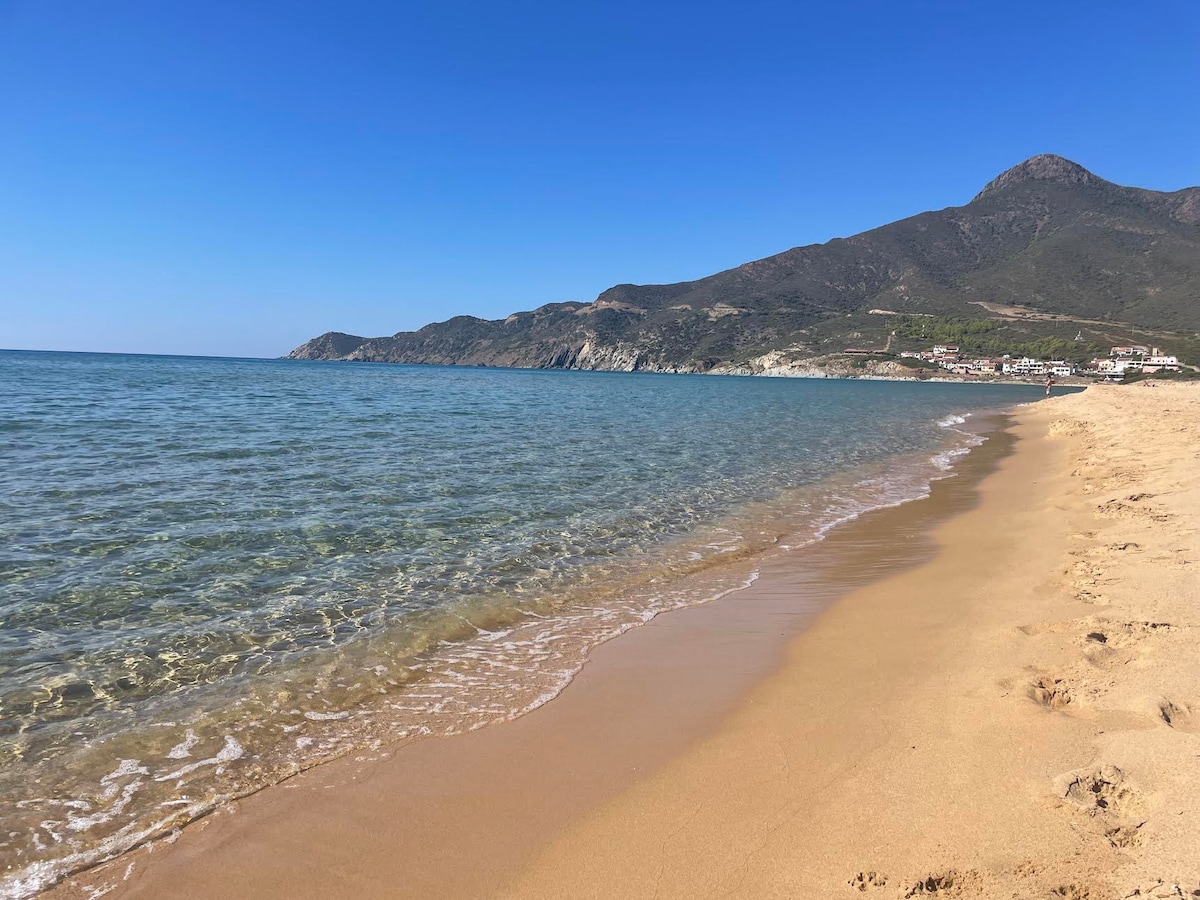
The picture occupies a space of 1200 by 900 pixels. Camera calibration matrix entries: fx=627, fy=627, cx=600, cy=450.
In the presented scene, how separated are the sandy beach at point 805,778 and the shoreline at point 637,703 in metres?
0.02

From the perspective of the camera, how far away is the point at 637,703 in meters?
5.05

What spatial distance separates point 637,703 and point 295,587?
4392mm

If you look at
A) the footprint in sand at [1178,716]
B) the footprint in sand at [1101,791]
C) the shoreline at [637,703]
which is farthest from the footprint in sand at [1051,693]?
the shoreline at [637,703]

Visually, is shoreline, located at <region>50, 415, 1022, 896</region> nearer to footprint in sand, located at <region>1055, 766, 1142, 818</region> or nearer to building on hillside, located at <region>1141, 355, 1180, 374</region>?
footprint in sand, located at <region>1055, 766, 1142, 818</region>

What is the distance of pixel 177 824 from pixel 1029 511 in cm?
1310

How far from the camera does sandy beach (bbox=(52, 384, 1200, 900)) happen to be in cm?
298

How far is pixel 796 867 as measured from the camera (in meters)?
3.05

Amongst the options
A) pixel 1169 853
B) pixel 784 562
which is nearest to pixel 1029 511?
pixel 784 562

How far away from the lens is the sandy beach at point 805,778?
2984 millimetres

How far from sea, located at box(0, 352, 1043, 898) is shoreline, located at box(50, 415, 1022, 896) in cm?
18

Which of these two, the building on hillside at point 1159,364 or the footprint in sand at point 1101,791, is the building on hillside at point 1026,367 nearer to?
the building on hillside at point 1159,364

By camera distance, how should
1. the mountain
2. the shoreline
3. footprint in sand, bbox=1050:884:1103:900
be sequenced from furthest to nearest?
1. the mountain
2. the shoreline
3. footprint in sand, bbox=1050:884:1103:900

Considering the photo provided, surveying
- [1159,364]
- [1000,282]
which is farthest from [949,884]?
[1000,282]

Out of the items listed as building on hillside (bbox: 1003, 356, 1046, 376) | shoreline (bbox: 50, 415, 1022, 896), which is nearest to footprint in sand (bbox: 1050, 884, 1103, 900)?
shoreline (bbox: 50, 415, 1022, 896)
